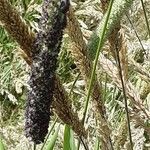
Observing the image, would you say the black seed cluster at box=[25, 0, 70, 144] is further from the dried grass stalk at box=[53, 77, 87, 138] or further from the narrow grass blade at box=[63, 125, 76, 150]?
the narrow grass blade at box=[63, 125, 76, 150]

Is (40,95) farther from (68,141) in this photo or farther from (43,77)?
(68,141)

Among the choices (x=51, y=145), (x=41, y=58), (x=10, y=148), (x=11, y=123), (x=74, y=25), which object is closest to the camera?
(x=41, y=58)

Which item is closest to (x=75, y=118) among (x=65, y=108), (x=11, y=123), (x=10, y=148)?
(x=65, y=108)

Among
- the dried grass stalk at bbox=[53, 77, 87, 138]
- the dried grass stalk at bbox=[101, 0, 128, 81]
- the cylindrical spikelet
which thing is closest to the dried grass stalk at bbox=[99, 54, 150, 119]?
the dried grass stalk at bbox=[101, 0, 128, 81]

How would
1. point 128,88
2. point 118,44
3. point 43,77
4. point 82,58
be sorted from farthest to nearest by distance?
point 128,88
point 118,44
point 82,58
point 43,77

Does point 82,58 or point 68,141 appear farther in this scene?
point 68,141

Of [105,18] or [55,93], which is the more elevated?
[105,18]

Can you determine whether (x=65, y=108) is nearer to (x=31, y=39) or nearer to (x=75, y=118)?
(x=75, y=118)

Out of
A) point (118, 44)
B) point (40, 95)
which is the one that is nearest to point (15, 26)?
point (40, 95)

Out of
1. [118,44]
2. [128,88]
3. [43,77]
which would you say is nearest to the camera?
[43,77]
